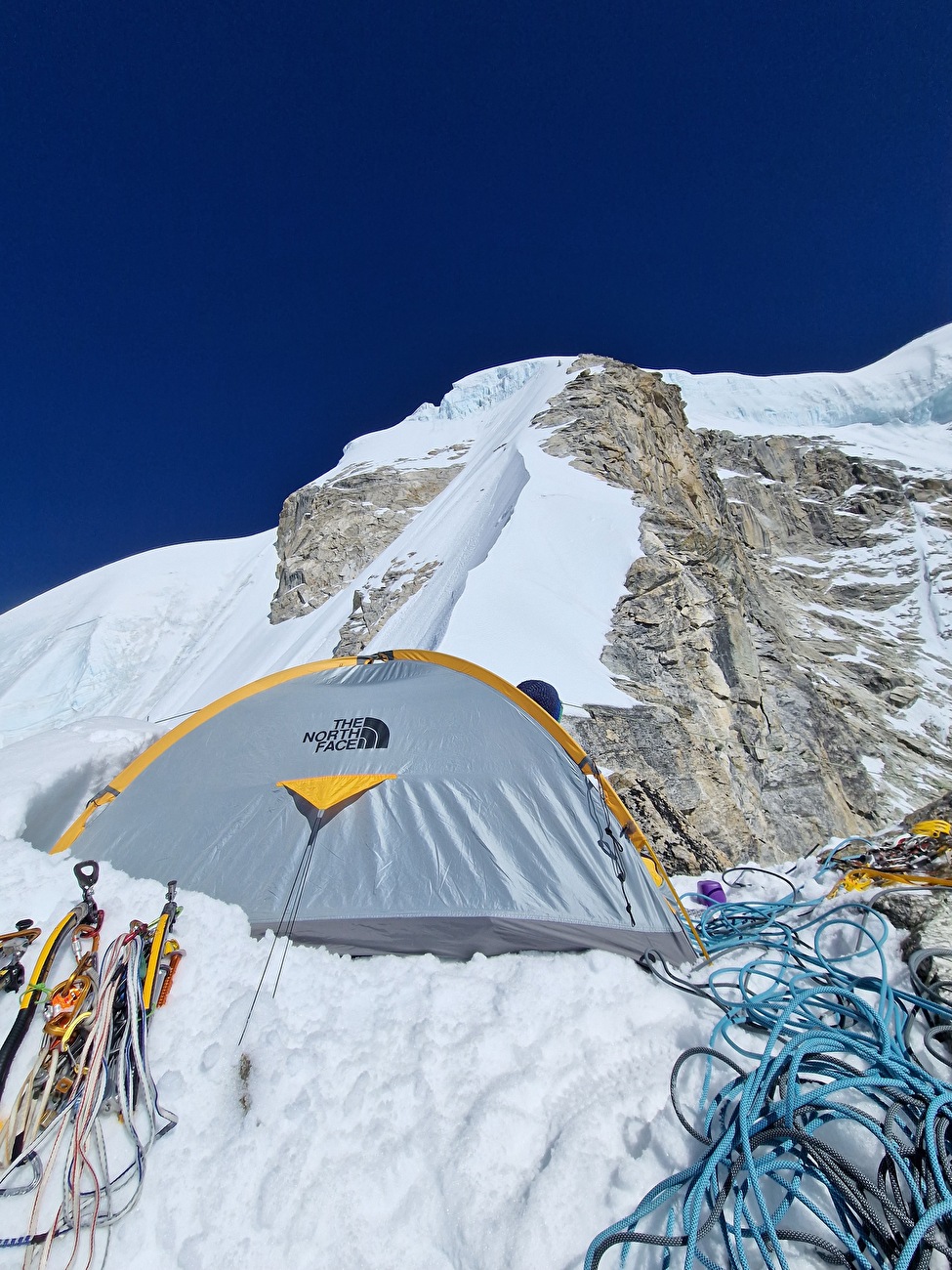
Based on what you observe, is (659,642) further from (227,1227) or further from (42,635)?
(42,635)

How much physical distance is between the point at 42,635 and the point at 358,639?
38.7 meters

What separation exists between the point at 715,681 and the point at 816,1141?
11296 mm

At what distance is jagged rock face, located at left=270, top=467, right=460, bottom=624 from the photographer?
28.8 meters

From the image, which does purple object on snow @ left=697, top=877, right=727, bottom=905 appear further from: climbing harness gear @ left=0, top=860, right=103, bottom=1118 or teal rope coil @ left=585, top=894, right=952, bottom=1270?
climbing harness gear @ left=0, top=860, right=103, bottom=1118

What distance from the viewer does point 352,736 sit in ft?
11.9

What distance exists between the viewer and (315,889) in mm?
3070

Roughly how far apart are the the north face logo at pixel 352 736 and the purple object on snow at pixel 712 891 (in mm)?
2497

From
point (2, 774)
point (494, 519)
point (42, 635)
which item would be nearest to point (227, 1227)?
point (2, 774)

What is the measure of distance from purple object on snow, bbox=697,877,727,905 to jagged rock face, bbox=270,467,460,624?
25.4 metres

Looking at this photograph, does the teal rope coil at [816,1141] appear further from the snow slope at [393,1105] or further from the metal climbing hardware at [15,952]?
the metal climbing hardware at [15,952]

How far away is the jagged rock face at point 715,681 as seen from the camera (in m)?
8.49


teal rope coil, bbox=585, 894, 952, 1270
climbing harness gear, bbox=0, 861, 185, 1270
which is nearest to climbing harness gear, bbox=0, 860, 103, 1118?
climbing harness gear, bbox=0, 861, 185, 1270

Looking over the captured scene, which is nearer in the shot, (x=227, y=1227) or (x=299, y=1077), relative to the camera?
(x=227, y=1227)

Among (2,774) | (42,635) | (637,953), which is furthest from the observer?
(42,635)
